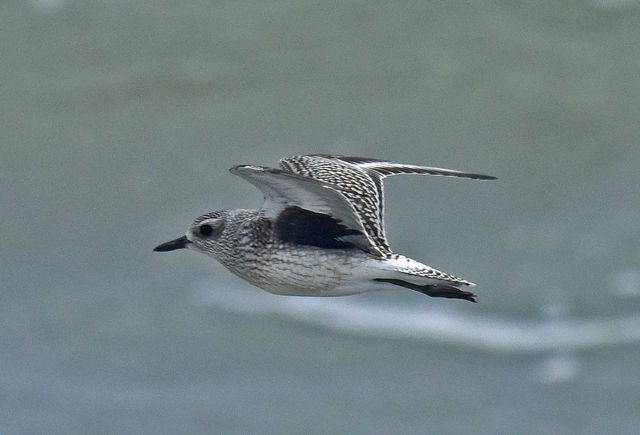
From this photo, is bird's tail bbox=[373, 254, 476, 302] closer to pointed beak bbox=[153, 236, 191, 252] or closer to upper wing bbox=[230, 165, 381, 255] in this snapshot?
upper wing bbox=[230, 165, 381, 255]

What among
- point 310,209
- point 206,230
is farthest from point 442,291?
point 206,230

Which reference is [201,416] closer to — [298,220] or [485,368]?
[485,368]

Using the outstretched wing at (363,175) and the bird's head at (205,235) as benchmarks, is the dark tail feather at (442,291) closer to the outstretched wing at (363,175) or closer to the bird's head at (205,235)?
the outstretched wing at (363,175)

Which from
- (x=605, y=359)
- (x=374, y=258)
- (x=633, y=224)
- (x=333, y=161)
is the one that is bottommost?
(x=374, y=258)

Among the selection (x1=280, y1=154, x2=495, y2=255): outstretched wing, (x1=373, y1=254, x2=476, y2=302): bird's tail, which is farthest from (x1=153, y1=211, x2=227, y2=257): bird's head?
(x1=373, y1=254, x2=476, y2=302): bird's tail

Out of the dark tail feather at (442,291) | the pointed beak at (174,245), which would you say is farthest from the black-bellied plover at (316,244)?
the pointed beak at (174,245)

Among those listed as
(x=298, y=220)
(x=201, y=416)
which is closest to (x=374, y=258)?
(x=298, y=220)
